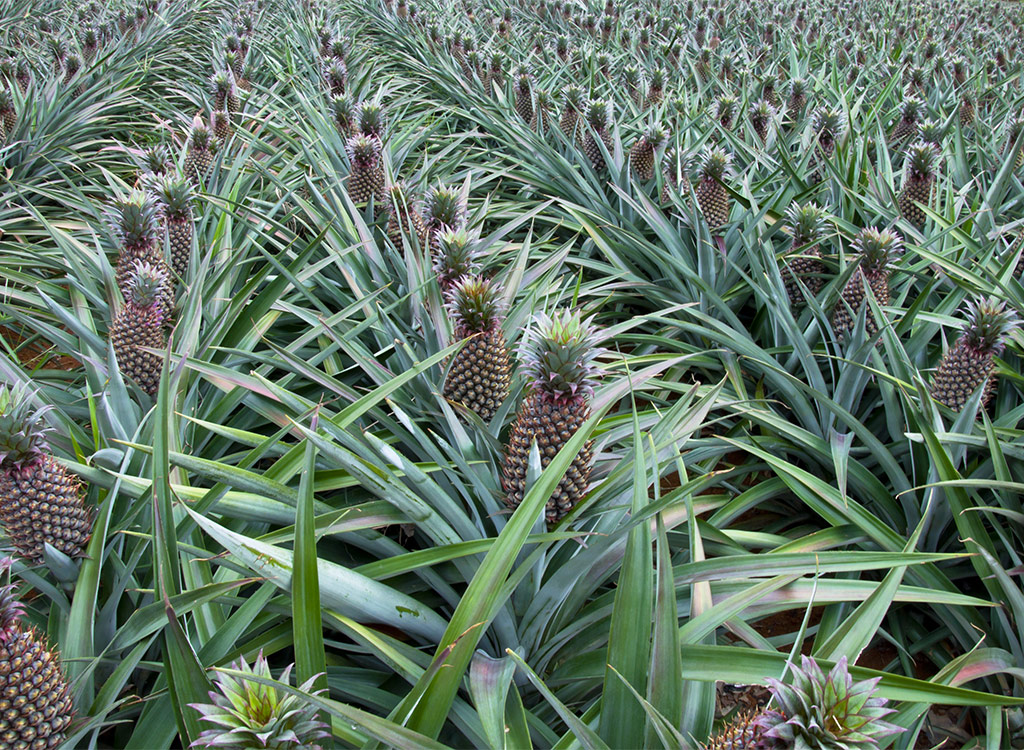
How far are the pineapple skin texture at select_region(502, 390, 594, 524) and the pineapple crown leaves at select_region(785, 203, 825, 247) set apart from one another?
5.12 ft

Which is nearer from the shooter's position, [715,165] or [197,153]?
[715,165]

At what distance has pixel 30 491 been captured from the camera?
4.14 ft

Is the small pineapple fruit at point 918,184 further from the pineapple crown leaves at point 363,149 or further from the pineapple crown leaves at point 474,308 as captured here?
the pineapple crown leaves at point 363,149

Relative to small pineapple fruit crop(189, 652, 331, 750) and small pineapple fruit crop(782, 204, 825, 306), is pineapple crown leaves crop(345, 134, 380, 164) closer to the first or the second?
small pineapple fruit crop(782, 204, 825, 306)

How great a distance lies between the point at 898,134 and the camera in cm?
372

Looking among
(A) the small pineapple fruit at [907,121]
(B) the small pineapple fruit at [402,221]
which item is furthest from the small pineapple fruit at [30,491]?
(A) the small pineapple fruit at [907,121]

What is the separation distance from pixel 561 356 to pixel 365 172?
1.97 metres

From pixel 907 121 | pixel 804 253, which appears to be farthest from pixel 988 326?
pixel 907 121

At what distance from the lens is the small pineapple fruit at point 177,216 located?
92.8 inches

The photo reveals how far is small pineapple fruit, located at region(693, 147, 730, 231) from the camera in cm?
282

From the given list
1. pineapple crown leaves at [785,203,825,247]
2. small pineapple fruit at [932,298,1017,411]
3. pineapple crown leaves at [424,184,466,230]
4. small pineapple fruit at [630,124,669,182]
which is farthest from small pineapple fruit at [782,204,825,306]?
pineapple crown leaves at [424,184,466,230]

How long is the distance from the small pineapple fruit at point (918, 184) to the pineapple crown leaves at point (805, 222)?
0.58m

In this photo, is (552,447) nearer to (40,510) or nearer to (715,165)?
(40,510)

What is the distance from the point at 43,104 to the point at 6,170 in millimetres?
511
